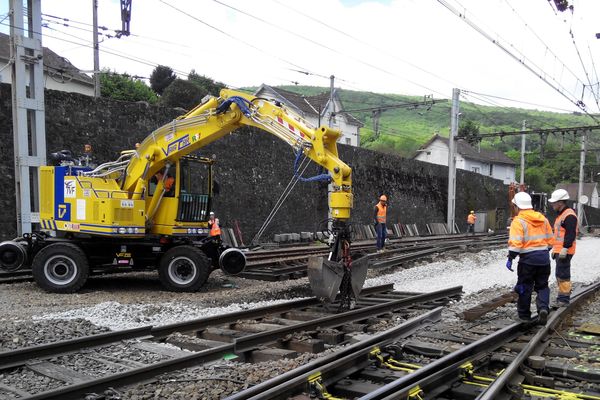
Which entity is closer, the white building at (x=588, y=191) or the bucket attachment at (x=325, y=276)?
the bucket attachment at (x=325, y=276)

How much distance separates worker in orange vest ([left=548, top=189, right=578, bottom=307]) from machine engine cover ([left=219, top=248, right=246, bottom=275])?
6011 millimetres

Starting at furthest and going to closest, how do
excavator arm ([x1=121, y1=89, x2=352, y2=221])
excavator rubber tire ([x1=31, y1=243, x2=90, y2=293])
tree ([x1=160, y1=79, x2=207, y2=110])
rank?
tree ([x1=160, y1=79, x2=207, y2=110])
excavator rubber tire ([x1=31, y1=243, x2=90, y2=293])
excavator arm ([x1=121, y1=89, x2=352, y2=221])

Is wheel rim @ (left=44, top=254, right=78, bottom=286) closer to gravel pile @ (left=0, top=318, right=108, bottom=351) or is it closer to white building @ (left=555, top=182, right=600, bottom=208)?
gravel pile @ (left=0, top=318, right=108, bottom=351)

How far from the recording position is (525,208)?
7.35 meters

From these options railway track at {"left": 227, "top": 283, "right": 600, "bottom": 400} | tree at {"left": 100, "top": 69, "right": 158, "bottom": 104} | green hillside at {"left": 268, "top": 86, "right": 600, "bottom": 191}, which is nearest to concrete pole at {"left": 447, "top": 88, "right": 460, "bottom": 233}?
tree at {"left": 100, "top": 69, "right": 158, "bottom": 104}

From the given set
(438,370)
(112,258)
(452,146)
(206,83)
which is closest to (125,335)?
(438,370)

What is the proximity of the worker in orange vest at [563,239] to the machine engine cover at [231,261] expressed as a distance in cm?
601

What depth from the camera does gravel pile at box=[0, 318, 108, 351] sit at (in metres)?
6.21

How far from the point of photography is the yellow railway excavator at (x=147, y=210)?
33.5ft

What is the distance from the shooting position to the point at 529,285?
284 inches

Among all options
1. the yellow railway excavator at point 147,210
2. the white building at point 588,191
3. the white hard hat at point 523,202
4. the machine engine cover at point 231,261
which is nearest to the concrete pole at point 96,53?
the yellow railway excavator at point 147,210

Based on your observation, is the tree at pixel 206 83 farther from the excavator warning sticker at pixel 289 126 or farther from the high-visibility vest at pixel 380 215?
the excavator warning sticker at pixel 289 126

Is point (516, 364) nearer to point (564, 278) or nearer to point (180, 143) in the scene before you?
point (564, 278)

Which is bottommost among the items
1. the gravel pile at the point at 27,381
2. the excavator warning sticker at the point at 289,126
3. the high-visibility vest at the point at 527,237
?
the gravel pile at the point at 27,381
